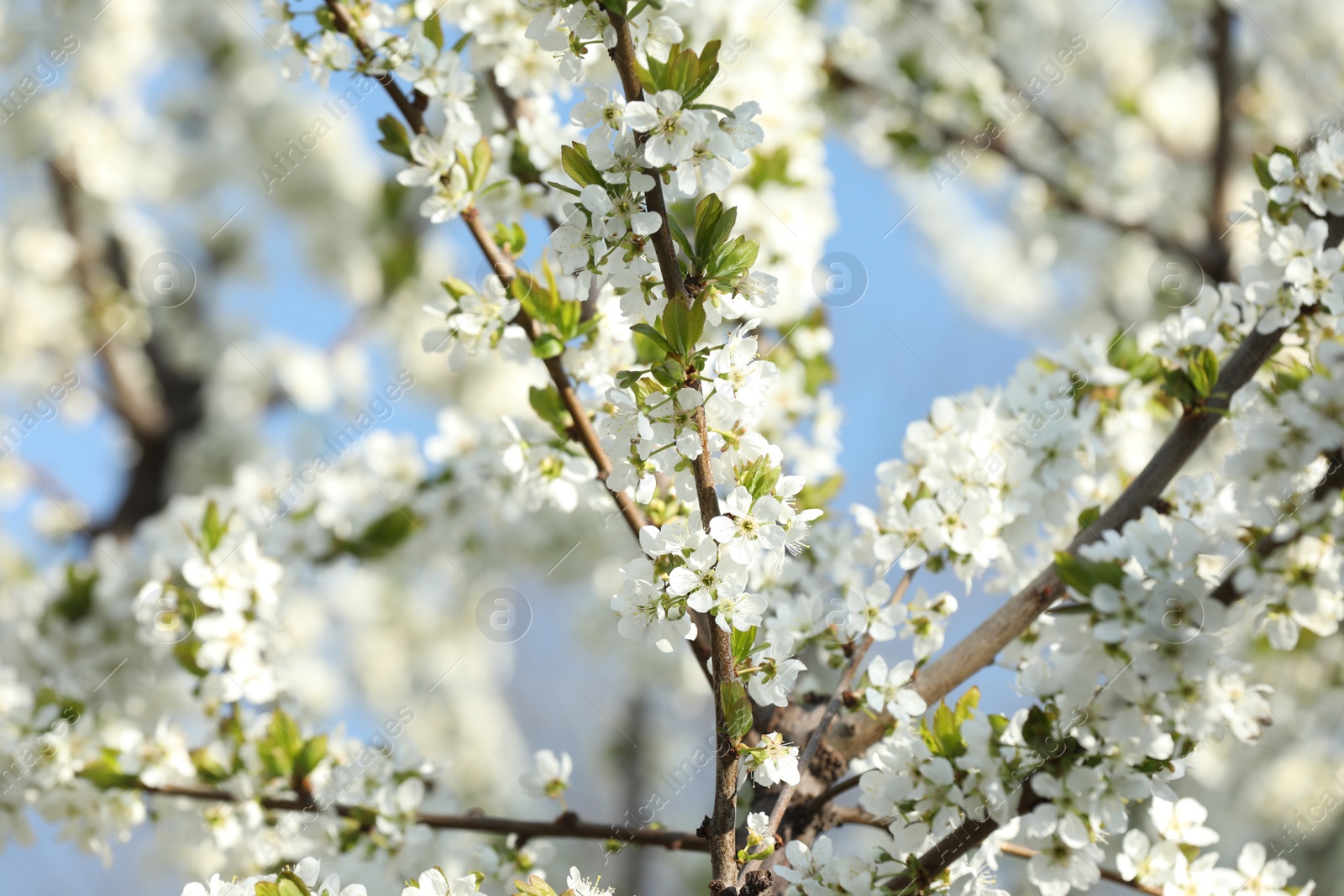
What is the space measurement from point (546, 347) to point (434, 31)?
1.56 feet

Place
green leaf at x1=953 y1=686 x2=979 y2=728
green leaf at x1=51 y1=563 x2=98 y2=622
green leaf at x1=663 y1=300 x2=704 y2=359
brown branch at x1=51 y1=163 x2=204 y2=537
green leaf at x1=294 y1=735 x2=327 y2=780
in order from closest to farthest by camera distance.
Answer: green leaf at x1=663 y1=300 x2=704 y2=359, green leaf at x1=953 y1=686 x2=979 y2=728, green leaf at x1=294 y1=735 x2=327 y2=780, green leaf at x1=51 y1=563 x2=98 y2=622, brown branch at x1=51 y1=163 x2=204 y2=537

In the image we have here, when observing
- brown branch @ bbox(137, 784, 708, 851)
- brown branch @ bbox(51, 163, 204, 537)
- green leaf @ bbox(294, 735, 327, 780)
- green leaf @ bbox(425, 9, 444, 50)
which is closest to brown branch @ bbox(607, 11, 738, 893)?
brown branch @ bbox(137, 784, 708, 851)

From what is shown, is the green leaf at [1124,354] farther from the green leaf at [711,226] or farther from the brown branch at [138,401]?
the brown branch at [138,401]

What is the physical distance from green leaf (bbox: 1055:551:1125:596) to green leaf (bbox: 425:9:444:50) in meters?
1.07

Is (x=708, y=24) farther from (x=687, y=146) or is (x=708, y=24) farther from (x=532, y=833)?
(x=532, y=833)

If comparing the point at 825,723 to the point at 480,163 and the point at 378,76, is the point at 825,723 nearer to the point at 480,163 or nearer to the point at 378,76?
the point at 480,163

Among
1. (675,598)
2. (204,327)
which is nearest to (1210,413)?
(675,598)

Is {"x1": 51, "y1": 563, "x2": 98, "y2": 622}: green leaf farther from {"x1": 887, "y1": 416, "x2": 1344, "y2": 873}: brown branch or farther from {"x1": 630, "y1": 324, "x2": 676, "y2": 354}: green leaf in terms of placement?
{"x1": 887, "y1": 416, "x2": 1344, "y2": 873}: brown branch

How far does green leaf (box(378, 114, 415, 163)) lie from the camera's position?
1.35 m

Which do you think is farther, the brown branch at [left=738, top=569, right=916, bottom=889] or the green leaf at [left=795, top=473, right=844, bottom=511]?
the green leaf at [left=795, top=473, right=844, bottom=511]

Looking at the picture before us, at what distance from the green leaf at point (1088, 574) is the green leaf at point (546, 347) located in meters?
0.69

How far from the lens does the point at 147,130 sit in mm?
4723

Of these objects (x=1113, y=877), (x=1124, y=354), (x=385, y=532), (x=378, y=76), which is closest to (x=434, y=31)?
(x=378, y=76)

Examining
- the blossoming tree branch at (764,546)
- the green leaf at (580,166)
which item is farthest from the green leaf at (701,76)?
the green leaf at (580,166)
